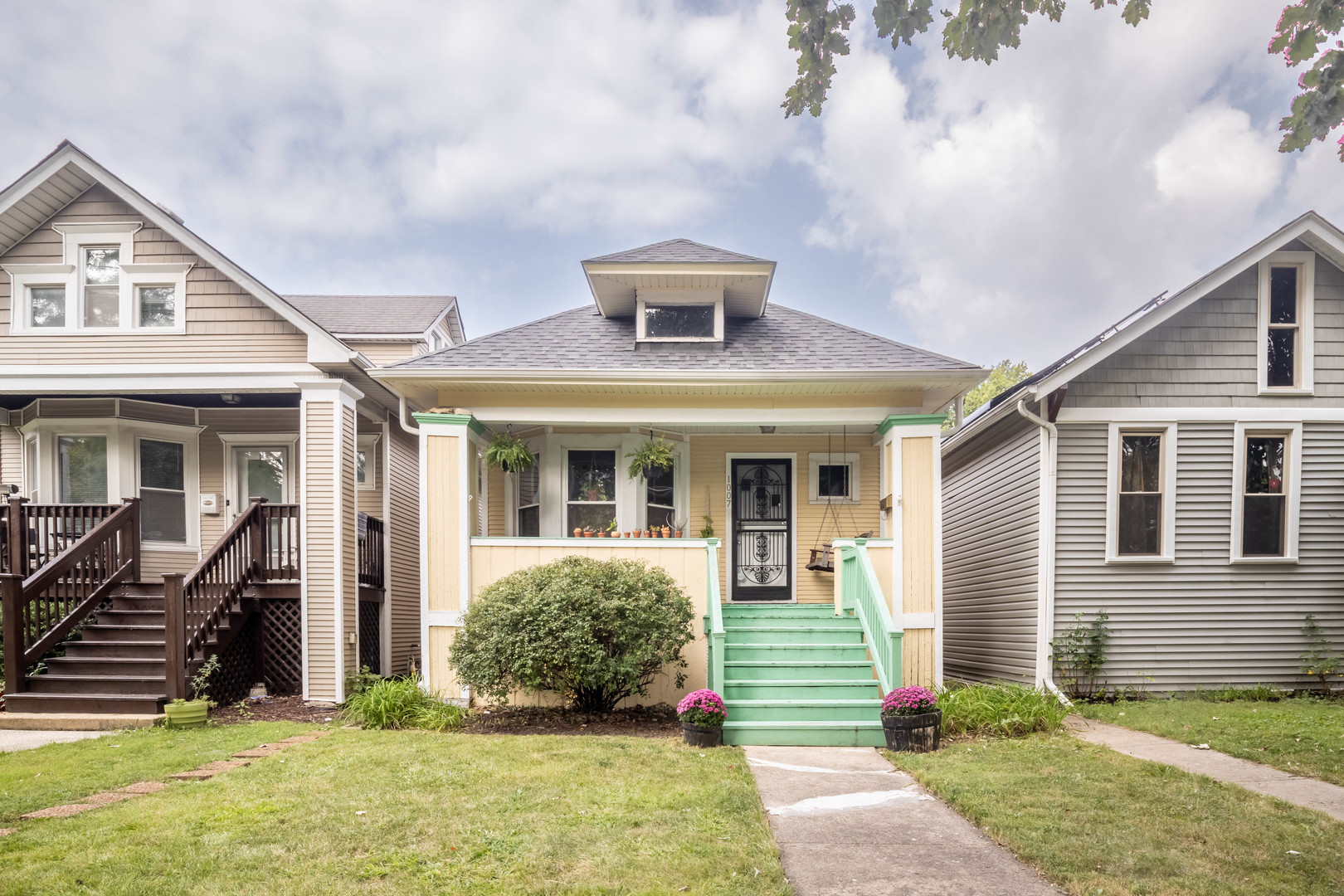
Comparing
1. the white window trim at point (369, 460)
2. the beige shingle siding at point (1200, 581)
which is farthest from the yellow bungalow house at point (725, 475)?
the white window trim at point (369, 460)

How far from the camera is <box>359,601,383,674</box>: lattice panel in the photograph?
11.4m

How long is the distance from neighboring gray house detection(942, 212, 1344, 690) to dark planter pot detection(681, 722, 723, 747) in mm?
4492

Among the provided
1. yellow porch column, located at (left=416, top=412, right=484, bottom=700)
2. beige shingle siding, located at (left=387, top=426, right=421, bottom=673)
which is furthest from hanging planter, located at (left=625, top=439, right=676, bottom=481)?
beige shingle siding, located at (left=387, top=426, right=421, bottom=673)

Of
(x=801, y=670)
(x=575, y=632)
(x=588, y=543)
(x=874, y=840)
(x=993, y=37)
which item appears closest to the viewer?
(x=993, y=37)

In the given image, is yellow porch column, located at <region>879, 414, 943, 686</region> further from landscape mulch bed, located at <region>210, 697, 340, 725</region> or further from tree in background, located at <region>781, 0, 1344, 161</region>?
landscape mulch bed, located at <region>210, 697, 340, 725</region>

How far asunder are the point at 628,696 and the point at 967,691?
3.50m

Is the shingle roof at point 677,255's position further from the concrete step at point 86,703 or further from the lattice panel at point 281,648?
the concrete step at point 86,703

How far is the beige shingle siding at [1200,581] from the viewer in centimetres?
973

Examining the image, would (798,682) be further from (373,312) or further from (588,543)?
(373,312)

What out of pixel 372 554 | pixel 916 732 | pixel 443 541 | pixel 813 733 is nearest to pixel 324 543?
pixel 443 541

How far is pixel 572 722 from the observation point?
8391 mm

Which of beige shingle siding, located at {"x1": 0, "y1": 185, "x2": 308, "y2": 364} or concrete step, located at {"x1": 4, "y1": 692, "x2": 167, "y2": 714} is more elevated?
beige shingle siding, located at {"x1": 0, "y1": 185, "x2": 308, "y2": 364}

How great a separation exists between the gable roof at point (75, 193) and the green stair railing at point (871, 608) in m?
6.53

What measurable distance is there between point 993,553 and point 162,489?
37.9 feet
